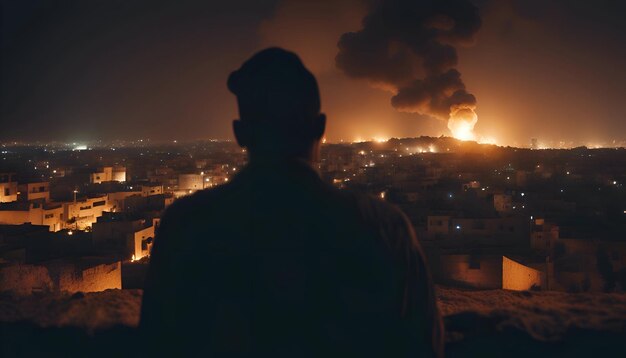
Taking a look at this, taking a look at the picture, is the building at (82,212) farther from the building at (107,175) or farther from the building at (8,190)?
the building at (107,175)

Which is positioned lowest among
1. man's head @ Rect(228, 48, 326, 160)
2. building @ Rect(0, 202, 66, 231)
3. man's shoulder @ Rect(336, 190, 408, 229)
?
building @ Rect(0, 202, 66, 231)

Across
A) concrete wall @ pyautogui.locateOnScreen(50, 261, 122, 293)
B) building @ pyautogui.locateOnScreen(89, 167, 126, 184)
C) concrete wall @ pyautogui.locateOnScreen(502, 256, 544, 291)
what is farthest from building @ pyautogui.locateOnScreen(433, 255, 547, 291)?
building @ pyautogui.locateOnScreen(89, 167, 126, 184)

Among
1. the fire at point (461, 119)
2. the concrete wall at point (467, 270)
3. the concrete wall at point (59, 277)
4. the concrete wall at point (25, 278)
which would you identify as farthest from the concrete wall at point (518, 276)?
the fire at point (461, 119)

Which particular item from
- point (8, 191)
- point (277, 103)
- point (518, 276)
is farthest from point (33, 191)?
point (277, 103)

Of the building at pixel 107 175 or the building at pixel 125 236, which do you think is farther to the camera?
the building at pixel 107 175

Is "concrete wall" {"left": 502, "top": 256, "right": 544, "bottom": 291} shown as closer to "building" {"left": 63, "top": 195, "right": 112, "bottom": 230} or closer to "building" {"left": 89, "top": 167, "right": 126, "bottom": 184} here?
"building" {"left": 63, "top": 195, "right": 112, "bottom": 230}

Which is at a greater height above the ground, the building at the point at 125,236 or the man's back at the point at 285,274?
the man's back at the point at 285,274

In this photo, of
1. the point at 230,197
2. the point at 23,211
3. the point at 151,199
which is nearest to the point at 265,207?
the point at 230,197

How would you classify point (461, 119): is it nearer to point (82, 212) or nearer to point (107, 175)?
point (107, 175)
